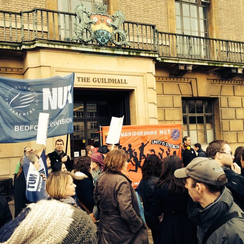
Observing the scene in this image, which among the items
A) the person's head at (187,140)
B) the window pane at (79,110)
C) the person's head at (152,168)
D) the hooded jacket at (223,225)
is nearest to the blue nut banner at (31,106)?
the person's head at (152,168)

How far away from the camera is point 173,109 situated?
13.0 metres

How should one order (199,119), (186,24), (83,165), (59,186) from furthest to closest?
(186,24)
(199,119)
(83,165)
(59,186)

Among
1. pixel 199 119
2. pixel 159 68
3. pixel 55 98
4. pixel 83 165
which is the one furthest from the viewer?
pixel 199 119

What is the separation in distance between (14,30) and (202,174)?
952 cm

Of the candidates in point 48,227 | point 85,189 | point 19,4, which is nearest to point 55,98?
point 85,189

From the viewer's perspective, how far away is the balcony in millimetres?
9398

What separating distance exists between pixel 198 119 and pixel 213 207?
12575 mm

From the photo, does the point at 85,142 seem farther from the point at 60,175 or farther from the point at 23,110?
the point at 60,175

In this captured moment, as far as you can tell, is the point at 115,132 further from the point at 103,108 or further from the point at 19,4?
the point at 19,4

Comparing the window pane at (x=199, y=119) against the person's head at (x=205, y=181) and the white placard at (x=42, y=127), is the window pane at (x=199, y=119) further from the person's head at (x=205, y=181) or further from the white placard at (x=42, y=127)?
the person's head at (x=205, y=181)

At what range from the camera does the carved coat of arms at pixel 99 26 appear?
9609 millimetres

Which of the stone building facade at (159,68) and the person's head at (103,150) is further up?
the stone building facade at (159,68)

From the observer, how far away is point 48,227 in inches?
47.5

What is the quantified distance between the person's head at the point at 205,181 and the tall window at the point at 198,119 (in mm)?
11658
